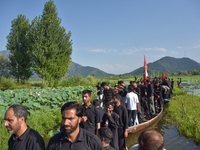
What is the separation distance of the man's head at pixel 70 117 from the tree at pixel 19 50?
27232 mm

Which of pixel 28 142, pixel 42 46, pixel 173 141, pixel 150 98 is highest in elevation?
pixel 42 46

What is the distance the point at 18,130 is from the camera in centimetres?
219

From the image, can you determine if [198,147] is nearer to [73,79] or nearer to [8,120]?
[8,120]

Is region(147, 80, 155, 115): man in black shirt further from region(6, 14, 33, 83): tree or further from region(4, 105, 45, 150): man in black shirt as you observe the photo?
region(6, 14, 33, 83): tree

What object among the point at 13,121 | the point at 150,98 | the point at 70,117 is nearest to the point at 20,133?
the point at 13,121

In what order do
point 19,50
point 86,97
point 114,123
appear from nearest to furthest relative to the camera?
point 86,97 < point 114,123 < point 19,50

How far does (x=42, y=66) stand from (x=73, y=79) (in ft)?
18.7

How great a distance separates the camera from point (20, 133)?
7.21ft

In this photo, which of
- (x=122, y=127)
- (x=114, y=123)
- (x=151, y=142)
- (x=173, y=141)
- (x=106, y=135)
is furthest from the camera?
(x=173, y=141)

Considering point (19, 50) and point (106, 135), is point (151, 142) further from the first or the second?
point (19, 50)

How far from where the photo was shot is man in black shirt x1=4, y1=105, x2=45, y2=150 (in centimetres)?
207

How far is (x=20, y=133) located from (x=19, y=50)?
28.4 m

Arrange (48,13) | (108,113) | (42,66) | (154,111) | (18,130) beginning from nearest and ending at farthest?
(18,130) → (108,113) → (154,111) → (42,66) → (48,13)

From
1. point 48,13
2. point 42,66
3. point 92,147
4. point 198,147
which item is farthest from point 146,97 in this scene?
point 48,13
